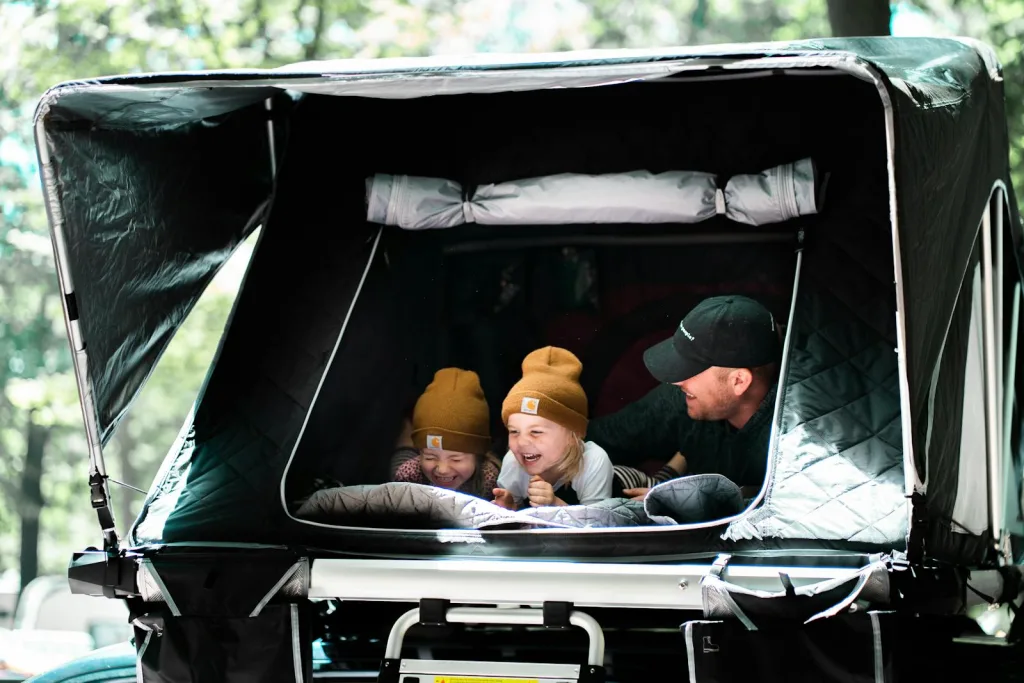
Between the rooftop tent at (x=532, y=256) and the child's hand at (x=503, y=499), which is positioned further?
the child's hand at (x=503, y=499)

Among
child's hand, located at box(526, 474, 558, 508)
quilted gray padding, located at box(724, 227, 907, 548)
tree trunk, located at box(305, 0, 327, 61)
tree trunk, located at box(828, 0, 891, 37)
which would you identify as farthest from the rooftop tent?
tree trunk, located at box(305, 0, 327, 61)

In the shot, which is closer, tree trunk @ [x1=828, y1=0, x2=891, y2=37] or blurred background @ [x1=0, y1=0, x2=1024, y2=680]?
tree trunk @ [x1=828, y1=0, x2=891, y2=37]

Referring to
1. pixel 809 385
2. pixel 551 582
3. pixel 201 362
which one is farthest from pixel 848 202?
pixel 201 362

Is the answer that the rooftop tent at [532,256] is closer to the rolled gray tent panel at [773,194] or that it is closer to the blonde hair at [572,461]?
the rolled gray tent panel at [773,194]

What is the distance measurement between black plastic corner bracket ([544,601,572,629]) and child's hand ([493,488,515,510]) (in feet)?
2.45

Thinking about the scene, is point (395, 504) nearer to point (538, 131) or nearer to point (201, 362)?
point (538, 131)

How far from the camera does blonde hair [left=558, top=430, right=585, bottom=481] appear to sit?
3303 mm

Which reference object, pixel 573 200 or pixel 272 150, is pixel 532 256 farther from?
pixel 272 150

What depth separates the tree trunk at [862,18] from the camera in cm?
568

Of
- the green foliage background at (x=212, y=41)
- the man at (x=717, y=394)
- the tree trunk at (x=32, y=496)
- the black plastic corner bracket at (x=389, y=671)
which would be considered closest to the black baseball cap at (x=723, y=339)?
the man at (x=717, y=394)

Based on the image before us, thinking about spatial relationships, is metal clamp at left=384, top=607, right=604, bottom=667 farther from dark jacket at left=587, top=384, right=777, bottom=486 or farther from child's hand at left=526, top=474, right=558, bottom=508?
dark jacket at left=587, top=384, right=777, bottom=486

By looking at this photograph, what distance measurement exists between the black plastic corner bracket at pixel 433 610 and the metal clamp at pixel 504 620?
0.01 metres

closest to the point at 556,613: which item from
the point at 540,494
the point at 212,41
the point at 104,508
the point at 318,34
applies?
the point at 540,494

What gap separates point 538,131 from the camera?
3.73 m
